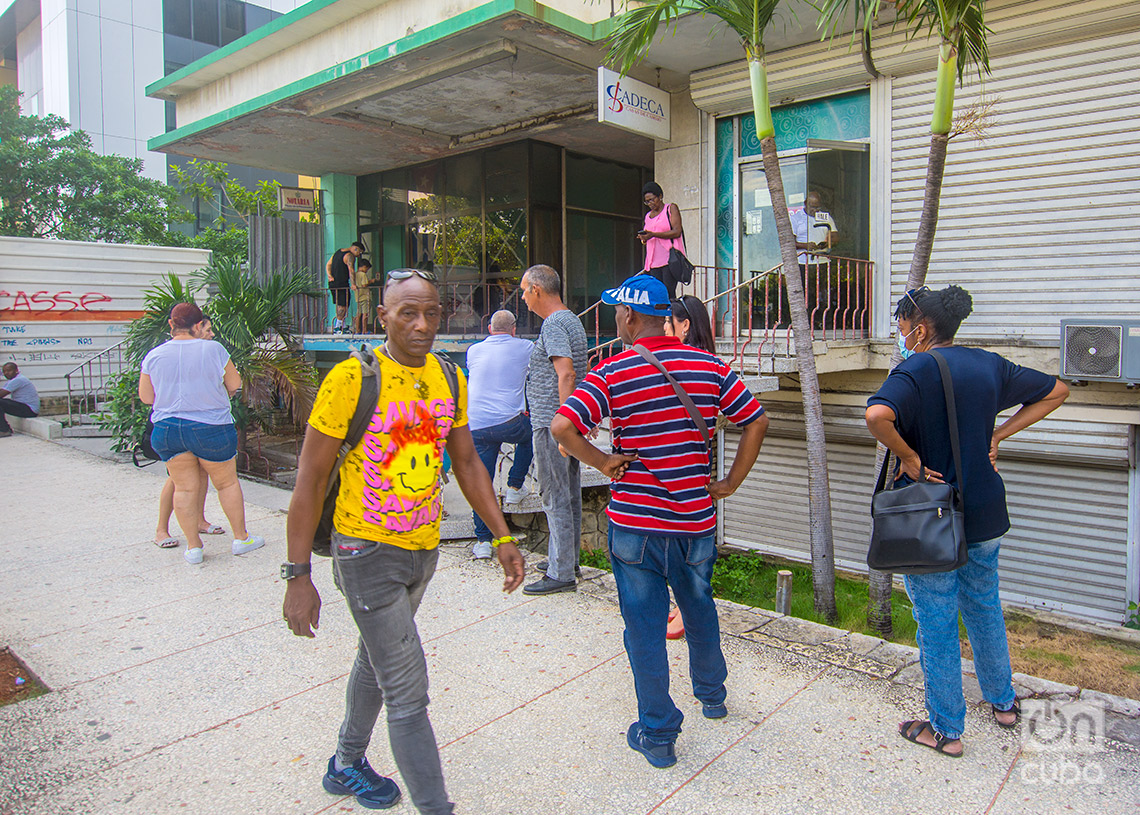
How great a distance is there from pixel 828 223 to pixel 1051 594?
4301 mm

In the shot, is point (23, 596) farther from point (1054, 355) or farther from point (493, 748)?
point (1054, 355)

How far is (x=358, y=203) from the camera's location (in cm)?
1553

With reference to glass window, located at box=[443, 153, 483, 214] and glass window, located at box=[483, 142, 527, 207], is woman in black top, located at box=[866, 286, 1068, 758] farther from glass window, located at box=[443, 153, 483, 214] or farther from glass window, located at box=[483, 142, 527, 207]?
glass window, located at box=[443, 153, 483, 214]

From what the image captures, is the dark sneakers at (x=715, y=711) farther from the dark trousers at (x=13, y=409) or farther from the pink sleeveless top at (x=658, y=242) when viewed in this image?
the dark trousers at (x=13, y=409)

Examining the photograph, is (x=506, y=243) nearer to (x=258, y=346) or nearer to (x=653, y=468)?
(x=258, y=346)

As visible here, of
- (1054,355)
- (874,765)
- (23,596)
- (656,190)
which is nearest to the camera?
(874,765)

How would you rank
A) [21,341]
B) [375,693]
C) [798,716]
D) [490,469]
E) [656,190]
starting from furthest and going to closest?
[21,341] < [656,190] < [490,469] < [798,716] < [375,693]

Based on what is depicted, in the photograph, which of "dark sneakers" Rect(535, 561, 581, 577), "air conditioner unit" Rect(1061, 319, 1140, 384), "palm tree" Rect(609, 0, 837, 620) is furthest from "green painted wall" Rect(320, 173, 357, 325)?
"air conditioner unit" Rect(1061, 319, 1140, 384)

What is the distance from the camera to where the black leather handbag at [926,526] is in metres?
2.84

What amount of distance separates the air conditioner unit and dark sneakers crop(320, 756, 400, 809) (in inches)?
253

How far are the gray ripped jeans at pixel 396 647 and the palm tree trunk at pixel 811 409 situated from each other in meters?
3.75

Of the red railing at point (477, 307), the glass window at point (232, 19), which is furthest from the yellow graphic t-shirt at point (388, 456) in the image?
the glass window at point (232, 19)

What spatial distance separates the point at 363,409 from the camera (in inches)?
93.4

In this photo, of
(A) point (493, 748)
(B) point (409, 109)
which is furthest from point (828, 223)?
(A) point (493, 748)
